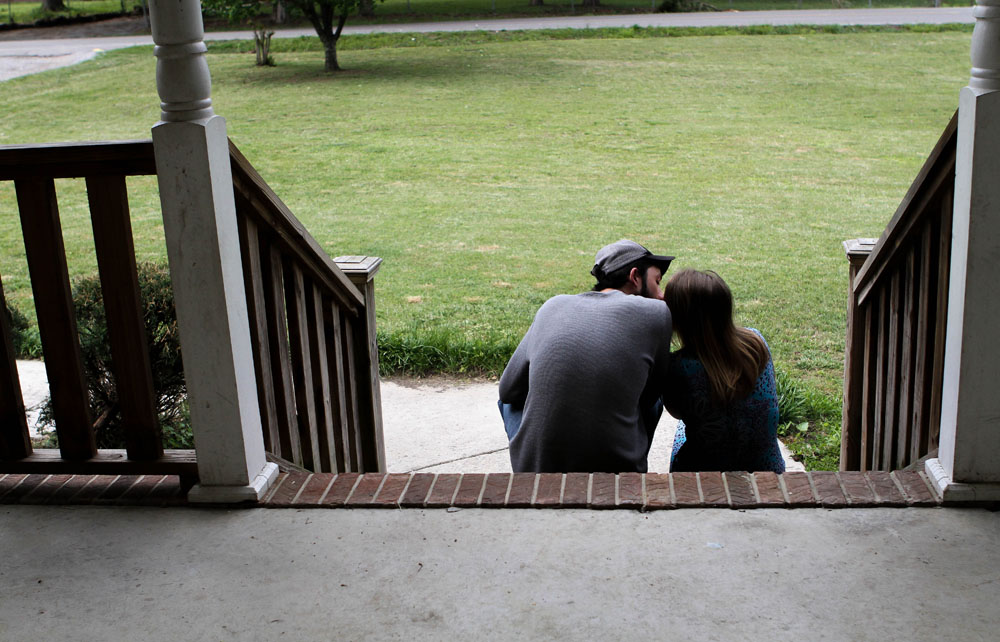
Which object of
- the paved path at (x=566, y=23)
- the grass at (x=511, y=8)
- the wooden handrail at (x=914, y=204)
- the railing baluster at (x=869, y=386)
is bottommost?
the railing baluster at (x=869, y=386)

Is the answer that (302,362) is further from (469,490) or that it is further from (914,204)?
(914,204)

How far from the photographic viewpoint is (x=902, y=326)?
10.6 ft

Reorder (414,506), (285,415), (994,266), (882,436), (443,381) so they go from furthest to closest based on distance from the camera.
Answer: (443,381) → (882,436) → (285,415) → (414,506) → (994,266)

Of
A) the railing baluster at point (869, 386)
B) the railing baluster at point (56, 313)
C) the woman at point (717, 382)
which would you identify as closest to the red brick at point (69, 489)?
the railing baluster at point (56, 313)

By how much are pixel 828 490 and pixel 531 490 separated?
2.73 ft

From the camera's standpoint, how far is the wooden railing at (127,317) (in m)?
2.54

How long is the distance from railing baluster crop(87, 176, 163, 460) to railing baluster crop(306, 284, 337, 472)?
2.21ft

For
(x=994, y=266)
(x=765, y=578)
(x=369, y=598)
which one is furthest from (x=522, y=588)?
(x=994, y=266)

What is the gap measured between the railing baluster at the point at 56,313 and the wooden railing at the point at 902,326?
2420 millimetres

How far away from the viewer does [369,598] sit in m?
2.28

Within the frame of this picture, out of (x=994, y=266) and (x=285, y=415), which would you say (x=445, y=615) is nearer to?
(x=285, y=415)

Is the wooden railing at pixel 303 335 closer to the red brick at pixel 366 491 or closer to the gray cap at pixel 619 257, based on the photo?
the red brick at pixel 366 491

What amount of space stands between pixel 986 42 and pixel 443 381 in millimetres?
4258

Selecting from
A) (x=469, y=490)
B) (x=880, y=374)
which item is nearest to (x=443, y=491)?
(x=469, y=490)
